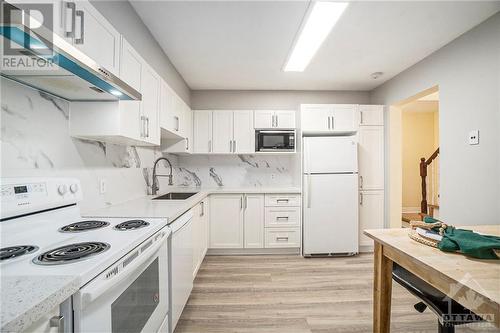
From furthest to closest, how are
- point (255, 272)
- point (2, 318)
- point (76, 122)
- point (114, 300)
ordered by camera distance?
point (255, 272) → point (76, 122) → point (114, 300) → point (2, 318)

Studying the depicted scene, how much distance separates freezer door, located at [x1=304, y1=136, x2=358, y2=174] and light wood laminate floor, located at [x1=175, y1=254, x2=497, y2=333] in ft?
4.21

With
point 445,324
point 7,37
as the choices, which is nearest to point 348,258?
point 445,324

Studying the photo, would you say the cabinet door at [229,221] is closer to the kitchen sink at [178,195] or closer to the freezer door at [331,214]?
the kitchen sink at [178,195]

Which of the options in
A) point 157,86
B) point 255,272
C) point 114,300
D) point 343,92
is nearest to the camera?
point 114,300

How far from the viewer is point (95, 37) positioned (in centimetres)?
125

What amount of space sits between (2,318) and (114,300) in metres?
0.47

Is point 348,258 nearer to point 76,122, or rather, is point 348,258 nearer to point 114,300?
point 114,300

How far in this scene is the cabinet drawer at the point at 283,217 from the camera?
335 cm

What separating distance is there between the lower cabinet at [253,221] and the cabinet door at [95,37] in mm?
2261

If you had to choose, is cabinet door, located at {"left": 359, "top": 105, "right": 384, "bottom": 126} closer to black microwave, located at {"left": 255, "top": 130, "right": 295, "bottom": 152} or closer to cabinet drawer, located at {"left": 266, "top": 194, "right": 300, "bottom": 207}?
black microwave, located at {"left": 255, "top": 130, "right": 295, "bottom": 152}

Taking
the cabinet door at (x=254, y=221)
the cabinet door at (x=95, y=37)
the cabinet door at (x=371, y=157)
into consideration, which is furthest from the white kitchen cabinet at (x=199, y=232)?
the cabinet door at (x=371, y=157)

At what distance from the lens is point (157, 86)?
7.00ft

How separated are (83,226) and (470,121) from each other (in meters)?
3.23

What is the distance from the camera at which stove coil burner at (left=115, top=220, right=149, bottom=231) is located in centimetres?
129
